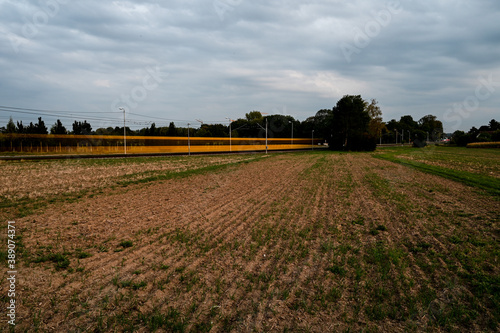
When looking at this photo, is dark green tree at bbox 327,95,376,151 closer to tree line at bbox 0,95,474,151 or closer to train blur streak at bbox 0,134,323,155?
tree line at bbox 0,95,474,151

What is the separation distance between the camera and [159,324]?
4.33m

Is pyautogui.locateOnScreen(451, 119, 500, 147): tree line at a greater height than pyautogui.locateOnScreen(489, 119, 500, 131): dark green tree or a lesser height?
lesser

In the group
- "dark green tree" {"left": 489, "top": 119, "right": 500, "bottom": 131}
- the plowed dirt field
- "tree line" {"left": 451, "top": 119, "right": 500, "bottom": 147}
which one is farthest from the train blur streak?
"dark green tree" {"left": 489, "top": 119, "right": 500, "bottom": 131}

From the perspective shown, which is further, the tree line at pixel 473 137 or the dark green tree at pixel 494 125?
the dark green tree at pixel 494 125

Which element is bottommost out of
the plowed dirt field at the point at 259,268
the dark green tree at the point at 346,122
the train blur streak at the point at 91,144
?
the plowed dirt field at the point at 259,268

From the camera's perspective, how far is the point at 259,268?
622 cm

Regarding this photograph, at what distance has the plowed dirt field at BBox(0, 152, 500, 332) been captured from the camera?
4.52m

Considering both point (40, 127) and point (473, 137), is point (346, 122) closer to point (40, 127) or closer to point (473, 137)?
point (473, 137)

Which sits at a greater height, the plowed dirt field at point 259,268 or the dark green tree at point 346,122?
the dark green tree at point 346,122

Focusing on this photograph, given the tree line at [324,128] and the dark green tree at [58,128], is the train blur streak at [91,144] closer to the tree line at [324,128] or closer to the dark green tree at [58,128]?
the tree line at [324,128]

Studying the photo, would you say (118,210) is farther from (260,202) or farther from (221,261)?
(221,261)

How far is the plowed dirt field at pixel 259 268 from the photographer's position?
14.8ft

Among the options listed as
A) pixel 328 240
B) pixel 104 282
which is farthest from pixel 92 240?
pixel 328 240

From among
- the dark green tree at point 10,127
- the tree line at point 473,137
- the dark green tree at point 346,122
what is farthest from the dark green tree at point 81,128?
the tree line at point 473,137
